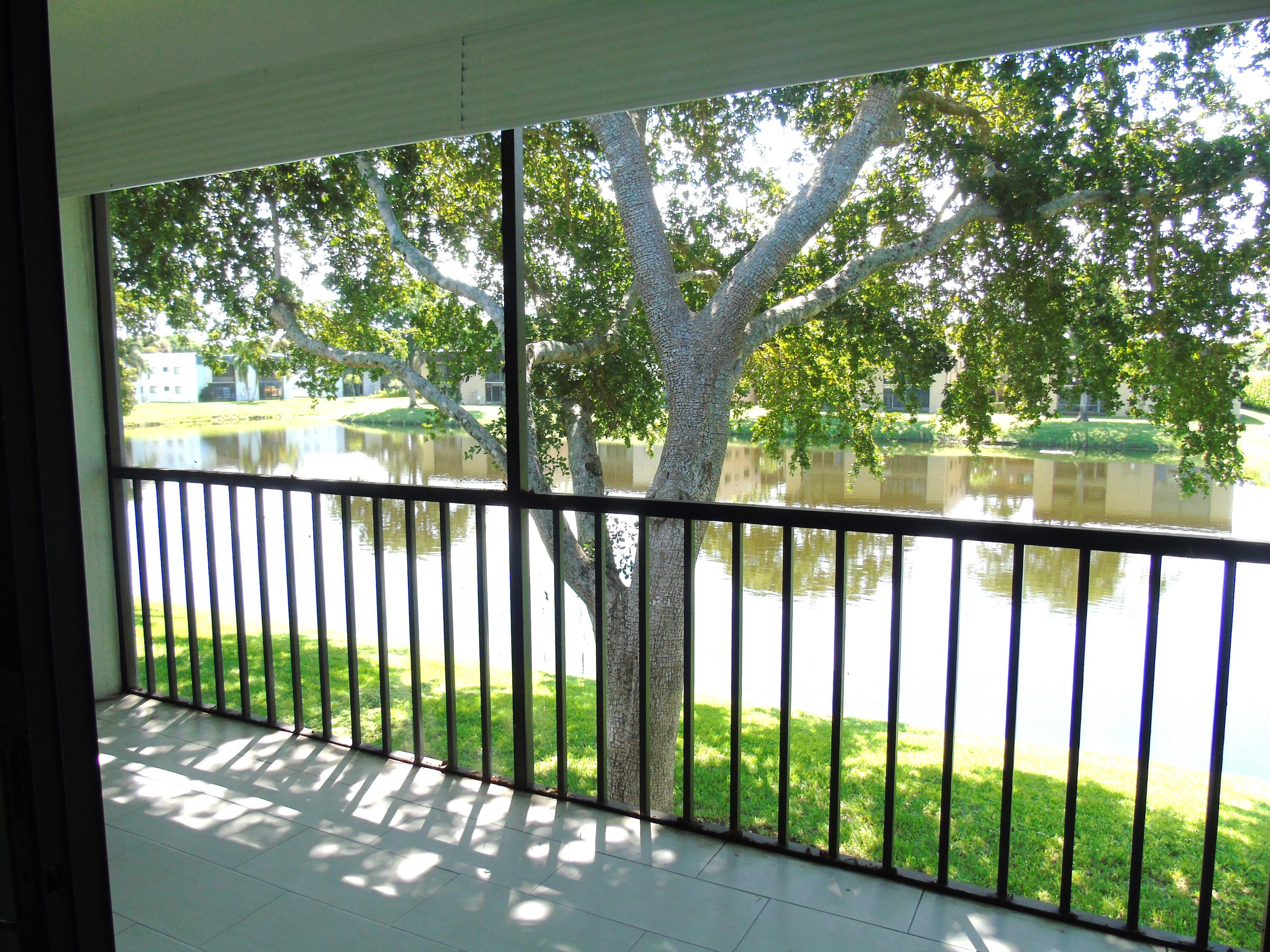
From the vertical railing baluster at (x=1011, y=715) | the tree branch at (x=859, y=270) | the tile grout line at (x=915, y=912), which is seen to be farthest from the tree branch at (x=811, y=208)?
the tile grout line at (x=915, y=912)

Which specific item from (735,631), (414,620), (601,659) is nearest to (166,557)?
(414,620)

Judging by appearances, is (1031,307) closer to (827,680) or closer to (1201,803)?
(1201,803)

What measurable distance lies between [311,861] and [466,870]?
1.31 ft

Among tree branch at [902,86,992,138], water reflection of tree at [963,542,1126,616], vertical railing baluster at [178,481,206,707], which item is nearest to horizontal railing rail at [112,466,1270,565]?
vertical railing baluster at [178,481,206,707]

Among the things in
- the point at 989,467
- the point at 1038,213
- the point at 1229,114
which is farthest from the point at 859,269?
the point at 1229,114

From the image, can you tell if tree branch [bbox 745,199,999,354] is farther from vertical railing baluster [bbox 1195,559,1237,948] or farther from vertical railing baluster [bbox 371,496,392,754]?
vertical railing baluster [bbox 1195,559,1237,948]

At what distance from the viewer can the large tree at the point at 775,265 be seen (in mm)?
6410

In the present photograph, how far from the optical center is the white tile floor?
176 centimetres

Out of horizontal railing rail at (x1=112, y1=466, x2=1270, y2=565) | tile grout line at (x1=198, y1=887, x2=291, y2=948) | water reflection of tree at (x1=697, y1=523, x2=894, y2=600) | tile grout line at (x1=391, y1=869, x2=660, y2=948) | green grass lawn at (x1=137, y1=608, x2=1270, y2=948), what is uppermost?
horizontal railing rail at (x1=112, y1=466, x2=1270, y2=565)

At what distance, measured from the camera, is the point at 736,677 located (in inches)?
86.4

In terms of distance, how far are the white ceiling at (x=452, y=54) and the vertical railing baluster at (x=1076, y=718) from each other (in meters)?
1.12

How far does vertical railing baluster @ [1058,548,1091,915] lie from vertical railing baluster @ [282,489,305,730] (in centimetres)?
226

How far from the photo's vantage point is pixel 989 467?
786 centimetres

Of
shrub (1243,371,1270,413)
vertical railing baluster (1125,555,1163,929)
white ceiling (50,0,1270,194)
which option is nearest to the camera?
vertical railing baluster (1125,555,1163,929)
